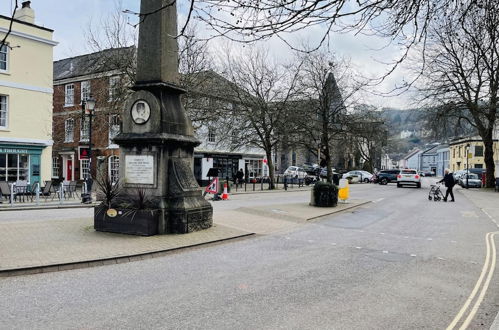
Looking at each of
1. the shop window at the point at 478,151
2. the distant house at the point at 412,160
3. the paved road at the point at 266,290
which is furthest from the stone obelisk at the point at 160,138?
the distant house at the point at 412,160

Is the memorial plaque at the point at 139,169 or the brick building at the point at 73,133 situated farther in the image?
the brick building at the point at 73,133

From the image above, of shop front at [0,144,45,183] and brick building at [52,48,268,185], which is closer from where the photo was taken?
shop front at [0,144,45,183]

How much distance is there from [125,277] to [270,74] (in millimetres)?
28535

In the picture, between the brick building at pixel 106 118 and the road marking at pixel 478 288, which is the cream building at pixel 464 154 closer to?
the brick building at pixel 106 118

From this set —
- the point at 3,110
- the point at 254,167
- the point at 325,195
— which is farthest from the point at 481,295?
the point at 254,167

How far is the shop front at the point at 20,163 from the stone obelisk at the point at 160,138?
708 inches

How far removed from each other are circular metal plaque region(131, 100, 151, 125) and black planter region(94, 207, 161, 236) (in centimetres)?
230

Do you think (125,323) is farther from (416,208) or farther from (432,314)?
(416,208)

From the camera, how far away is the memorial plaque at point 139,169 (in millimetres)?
10250

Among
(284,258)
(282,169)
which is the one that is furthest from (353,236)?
(282,169)

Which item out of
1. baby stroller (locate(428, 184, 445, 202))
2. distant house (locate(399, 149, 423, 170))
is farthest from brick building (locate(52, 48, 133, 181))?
distant house (locate(399, 149, 423, 170))

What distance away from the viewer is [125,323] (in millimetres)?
4480

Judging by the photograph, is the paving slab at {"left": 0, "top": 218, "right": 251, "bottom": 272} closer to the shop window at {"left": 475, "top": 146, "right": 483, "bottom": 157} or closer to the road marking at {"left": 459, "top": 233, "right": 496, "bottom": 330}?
the road marking at {"left": 459, "top": 233, "right": 496, "bottom": 330}

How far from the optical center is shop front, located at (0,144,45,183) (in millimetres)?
24703
